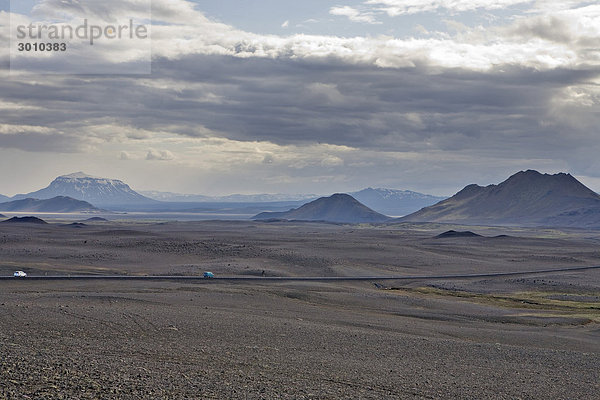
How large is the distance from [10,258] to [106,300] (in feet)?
150

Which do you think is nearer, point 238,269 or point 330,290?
point 330,290

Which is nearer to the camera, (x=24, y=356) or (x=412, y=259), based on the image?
(x=24, y=356)

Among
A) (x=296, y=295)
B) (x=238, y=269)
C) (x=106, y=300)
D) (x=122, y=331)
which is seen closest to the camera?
(x=122, y=331)

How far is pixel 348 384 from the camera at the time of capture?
22078 millimetres

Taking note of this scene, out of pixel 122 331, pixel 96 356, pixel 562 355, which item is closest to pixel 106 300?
pixel 122 331

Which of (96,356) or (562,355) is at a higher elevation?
(96,356)

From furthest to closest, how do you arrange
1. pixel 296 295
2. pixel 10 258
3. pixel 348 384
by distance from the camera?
pixel 10 258
pixel 296 295
pixel 348 384

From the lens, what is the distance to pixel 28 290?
4703 cm

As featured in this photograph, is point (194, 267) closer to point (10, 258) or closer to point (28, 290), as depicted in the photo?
point (10, 258)

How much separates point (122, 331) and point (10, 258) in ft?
191

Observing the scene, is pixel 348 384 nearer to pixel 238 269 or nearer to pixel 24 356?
pixel 24 356

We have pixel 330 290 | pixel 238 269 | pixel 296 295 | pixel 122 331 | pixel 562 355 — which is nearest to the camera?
pixel 122 331

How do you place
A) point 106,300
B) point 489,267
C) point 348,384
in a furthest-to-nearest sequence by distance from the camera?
1. point 489,267
2. point 106,300
3. point 348,384

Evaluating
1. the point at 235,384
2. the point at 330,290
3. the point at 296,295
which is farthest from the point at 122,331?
the point at 330,290
